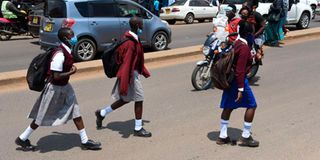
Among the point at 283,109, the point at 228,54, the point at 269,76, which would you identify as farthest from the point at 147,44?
the point at 228,54

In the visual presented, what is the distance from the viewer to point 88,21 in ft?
41.9

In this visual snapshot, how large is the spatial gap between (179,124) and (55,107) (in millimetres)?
2046

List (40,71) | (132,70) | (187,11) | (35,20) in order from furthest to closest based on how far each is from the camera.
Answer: (187,11) → (35,20) → (132,70) → (40,71)

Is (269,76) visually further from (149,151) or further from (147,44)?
(149,151)

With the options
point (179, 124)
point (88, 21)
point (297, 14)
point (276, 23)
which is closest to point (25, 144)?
point (179, 124)

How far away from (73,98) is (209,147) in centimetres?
178

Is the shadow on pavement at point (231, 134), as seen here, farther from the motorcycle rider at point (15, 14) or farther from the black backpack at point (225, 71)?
the motorcycle rider at point (15, 14)

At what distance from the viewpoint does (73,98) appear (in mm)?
5562

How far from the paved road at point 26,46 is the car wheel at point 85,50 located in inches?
53.1

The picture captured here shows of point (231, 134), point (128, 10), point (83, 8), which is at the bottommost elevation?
point (231, 134)

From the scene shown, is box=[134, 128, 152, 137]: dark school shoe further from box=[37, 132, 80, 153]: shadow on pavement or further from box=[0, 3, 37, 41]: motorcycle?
box=[0, 3, 37, 41]: motorcycle

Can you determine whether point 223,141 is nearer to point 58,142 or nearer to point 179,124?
point 179,124

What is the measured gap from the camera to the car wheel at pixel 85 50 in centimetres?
1243

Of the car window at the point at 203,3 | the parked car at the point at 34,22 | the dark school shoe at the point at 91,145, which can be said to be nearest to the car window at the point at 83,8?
the parked car at the point at 34,22
